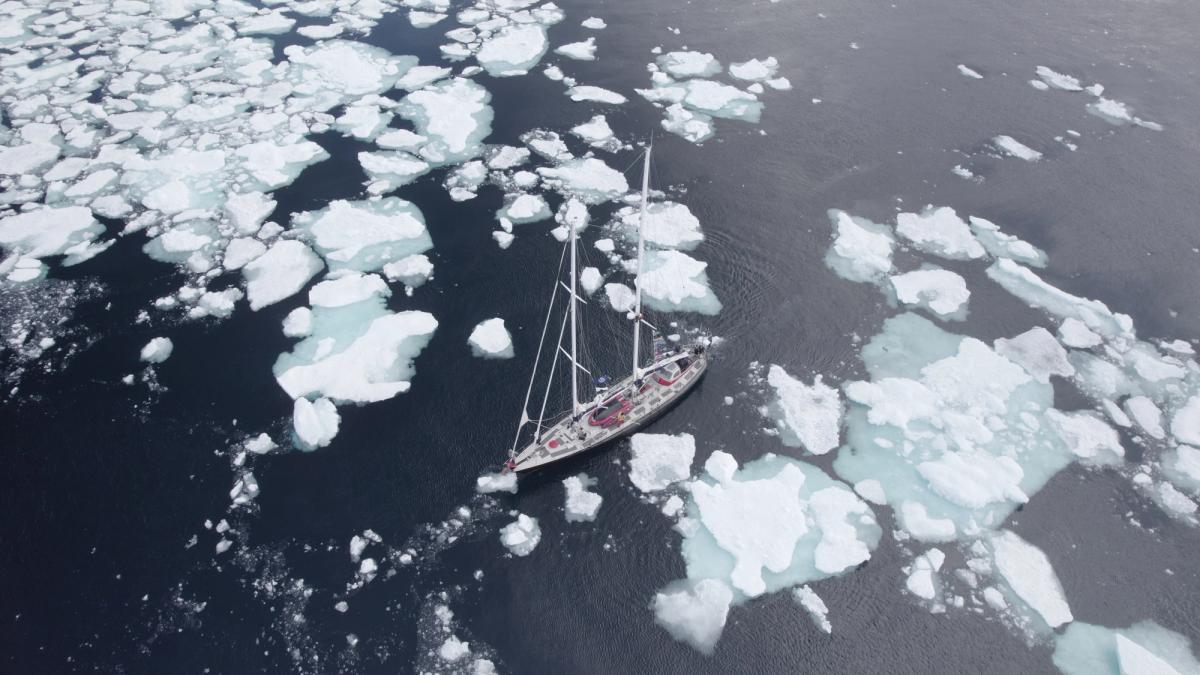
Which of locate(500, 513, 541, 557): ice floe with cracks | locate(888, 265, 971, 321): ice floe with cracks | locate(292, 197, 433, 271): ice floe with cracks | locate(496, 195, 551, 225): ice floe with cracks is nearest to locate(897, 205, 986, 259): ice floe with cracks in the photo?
locate(888, 265, 971, 321): ice floe with cracks

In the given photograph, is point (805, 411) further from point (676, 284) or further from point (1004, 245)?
point (1004, 245)

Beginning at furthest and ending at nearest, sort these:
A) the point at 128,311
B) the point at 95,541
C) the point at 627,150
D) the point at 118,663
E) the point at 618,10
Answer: the point at 618,10
the point at 627,150
the point at 128,311
the point at 95,541
the point at 118,663

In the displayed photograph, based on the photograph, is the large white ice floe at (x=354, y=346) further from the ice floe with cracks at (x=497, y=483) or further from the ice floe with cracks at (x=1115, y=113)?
the ice floe with cracks at (x=1115, y=113)

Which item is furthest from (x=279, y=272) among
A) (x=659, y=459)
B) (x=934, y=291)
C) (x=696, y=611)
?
(x=934, y=291)

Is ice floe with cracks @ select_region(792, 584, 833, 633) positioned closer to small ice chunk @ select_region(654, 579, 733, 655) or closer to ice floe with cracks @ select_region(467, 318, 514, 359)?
small ice chunk @ select_region(654, 579, 733, 655)

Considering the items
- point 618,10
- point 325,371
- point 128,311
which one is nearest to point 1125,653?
point 325,371

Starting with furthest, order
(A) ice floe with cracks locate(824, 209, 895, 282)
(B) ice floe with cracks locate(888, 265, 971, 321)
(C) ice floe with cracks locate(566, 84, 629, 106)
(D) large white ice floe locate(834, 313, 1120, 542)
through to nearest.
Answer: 1. (C) ice floe with cracks locate(566, 84, 629, 106)
2. (A) ice floe with cracks locate(824, 209, 895, 282)
3. (B) ice floe with cracks locate(888, 265, 971, 321)
4. (D) large white ice floe locate(834, 313, 1120, 542)

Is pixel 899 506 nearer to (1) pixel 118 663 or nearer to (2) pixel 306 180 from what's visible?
(1) pixel 118 663

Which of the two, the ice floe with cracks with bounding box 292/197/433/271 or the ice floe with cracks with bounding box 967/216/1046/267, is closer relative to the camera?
the ice floe with cracks with bounding box 292/197/433/271
